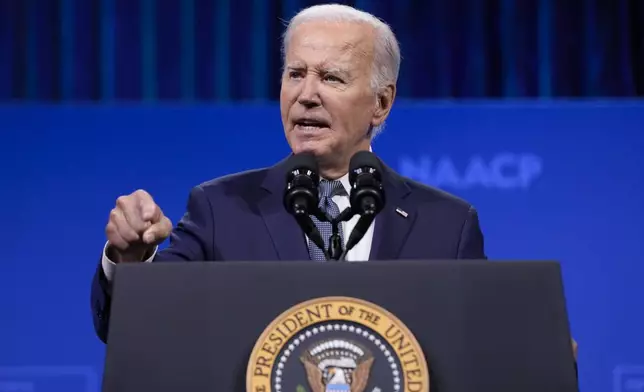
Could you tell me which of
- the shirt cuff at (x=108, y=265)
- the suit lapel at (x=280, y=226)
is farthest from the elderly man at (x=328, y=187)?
the shirt cuff at (x=108, y=265)

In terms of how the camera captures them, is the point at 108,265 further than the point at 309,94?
No

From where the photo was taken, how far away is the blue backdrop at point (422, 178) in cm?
287

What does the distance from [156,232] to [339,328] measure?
0.34m

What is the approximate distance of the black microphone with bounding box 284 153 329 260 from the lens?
1.34 metres

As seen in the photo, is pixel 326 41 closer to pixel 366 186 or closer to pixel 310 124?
pixel 310 124

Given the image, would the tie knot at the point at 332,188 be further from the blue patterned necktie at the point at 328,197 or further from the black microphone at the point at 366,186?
the black microphone at the point at 366,186

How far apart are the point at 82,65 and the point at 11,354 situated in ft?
3.45

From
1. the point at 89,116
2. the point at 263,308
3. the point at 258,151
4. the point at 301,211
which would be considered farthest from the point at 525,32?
the point at 263,308

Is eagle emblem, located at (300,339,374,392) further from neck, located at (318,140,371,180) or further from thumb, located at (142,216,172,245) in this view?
neck, located at (318,140,371,180)

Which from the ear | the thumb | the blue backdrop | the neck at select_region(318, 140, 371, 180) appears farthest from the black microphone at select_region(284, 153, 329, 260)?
the blue backdrop

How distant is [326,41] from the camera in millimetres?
1843

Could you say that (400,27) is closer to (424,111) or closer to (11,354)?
(424,111)

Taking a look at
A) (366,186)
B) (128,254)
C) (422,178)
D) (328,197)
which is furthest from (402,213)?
(422,178)

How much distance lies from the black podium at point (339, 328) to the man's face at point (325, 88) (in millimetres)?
650
